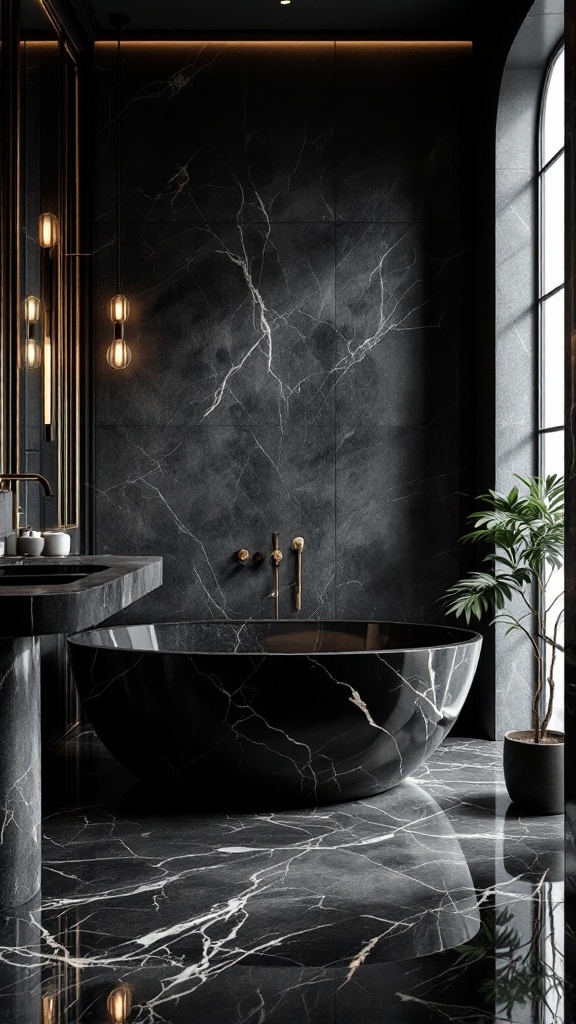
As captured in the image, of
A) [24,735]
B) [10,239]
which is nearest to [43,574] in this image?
[24,735]

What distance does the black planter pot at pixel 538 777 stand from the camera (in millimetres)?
3389

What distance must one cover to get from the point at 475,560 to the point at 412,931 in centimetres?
255

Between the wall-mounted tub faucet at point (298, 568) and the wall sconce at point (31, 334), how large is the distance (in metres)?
1.51

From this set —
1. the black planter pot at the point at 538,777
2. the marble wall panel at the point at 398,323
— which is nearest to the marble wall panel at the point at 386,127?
the marble wall panel at the point at 398,323

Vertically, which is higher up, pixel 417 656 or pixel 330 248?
pixel 330 248

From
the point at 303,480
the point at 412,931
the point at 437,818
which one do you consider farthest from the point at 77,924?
the point at 303,480

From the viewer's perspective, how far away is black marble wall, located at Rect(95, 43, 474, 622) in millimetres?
4730

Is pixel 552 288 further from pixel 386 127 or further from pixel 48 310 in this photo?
pixel 48 310

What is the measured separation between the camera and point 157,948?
2283 mm

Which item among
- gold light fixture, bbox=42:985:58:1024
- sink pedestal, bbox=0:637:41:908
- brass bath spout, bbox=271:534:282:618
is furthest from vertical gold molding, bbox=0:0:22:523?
gold light fixture, bbox=42:985:58:1024

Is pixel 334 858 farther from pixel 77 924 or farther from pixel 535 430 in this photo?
pixel 535 430

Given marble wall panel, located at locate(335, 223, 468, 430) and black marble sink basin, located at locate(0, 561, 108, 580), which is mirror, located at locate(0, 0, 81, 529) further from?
marble wall panel, located at locate(335, 223, 468, 430)

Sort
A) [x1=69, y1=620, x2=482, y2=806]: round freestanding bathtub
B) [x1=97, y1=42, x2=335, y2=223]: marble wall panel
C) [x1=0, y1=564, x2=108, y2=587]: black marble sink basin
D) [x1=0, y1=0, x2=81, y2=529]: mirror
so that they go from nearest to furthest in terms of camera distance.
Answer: [x1=0, y1=564, x2=108, y2=587]: black marble sink basin → [x1=69, y1=620, x2=482, y2=806]: round freestanding bathtub → [x1=0, y1=0, x2=81, y2=529]: mirror → [x1=97, y1=42, x2=335, y2=223]: marble wall panel

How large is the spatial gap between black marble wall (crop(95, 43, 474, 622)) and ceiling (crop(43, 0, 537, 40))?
7 cm
